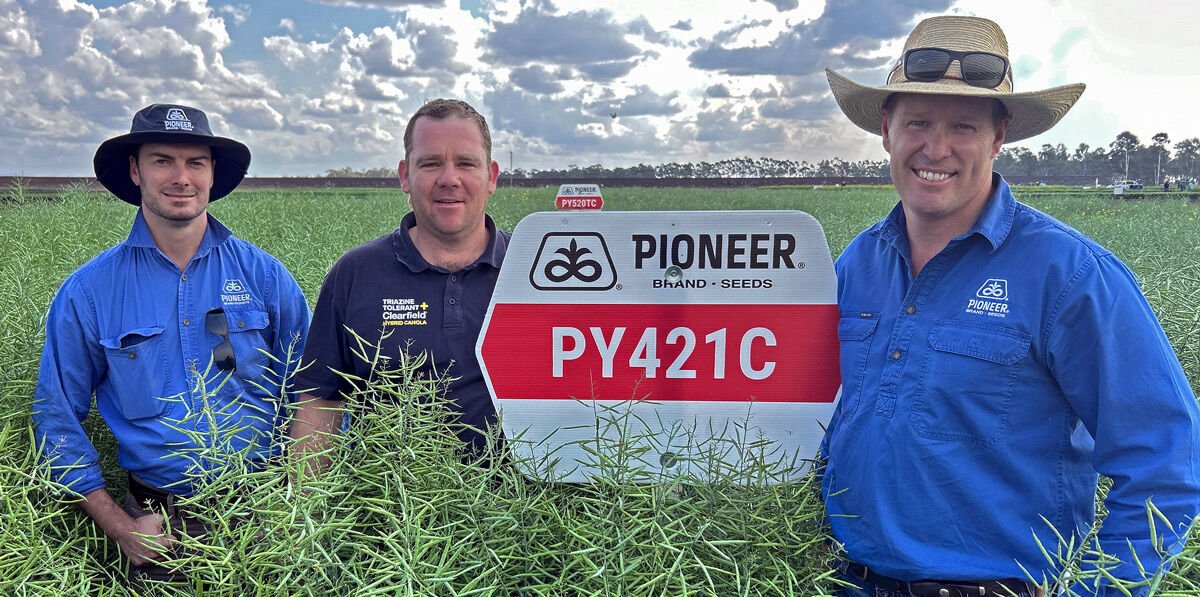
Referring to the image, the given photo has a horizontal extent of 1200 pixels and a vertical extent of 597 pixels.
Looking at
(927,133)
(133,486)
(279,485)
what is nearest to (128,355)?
(133,486)

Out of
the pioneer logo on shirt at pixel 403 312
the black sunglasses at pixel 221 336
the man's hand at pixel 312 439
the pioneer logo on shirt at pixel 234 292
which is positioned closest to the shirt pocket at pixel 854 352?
the man's hand at pixel 312 439

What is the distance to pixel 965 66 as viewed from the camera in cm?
175

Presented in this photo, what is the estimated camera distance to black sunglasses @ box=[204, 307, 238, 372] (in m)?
2.46

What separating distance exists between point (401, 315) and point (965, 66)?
1.69 metres

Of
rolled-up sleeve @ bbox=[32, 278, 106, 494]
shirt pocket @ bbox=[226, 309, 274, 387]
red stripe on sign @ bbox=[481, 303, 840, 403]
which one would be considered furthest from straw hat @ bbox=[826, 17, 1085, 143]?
rolled-up sleeve @ bbox=[32, 278, 106, 494]

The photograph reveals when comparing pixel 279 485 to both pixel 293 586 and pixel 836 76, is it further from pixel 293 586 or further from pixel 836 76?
pixel 836 76

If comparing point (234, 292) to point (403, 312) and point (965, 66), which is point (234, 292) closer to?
point (403, 312)

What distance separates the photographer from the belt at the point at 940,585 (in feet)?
5.18

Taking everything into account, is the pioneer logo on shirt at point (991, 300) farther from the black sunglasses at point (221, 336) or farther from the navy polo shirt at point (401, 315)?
the black sunglasses at point (221, 336)

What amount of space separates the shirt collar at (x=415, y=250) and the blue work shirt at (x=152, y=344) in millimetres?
409

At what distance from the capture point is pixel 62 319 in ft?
7.71

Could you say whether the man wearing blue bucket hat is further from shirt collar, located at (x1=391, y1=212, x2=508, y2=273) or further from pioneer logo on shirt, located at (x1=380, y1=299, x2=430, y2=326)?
shirt collar, located at (x1=391, y1=212, x2=508, y2=273)

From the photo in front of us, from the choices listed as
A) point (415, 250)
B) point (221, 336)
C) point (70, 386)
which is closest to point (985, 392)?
point (415, 250)

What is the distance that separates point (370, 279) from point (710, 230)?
1.18 m
